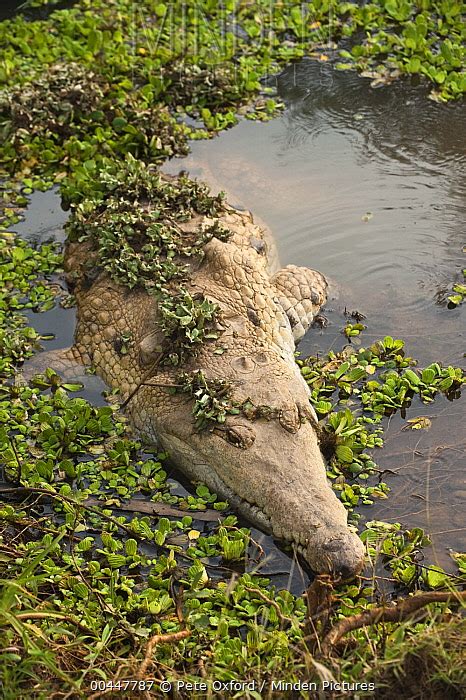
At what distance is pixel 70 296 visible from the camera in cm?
678

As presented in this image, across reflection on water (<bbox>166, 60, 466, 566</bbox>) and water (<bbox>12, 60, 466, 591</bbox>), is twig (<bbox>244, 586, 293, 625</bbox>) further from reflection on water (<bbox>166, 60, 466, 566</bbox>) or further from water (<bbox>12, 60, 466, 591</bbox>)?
reflection on water (<bbox>166, 60, 466, 566</bbox>)

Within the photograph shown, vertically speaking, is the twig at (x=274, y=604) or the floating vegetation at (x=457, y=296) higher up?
the floating vegetation at (x=457, y=296)

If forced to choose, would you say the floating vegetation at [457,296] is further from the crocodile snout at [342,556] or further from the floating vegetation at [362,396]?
the crocodile snout at [342,556]

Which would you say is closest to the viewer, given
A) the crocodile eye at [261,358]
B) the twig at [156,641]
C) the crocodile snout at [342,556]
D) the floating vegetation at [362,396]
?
the twig at [156,641]

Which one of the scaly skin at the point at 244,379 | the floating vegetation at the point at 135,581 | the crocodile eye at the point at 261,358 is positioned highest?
the crocodile eye at the point at 261,358

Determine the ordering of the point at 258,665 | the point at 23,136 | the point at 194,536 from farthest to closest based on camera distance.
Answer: the point at 23,136 → the point at 194,536 → the point at 258,665

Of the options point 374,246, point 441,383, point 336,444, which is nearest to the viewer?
point 336,444

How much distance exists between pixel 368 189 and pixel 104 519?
13.0ft

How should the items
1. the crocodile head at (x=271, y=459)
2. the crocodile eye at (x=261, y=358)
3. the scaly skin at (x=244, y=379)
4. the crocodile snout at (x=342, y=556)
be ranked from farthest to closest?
the crocodile eye at (x=261, y=358) < the scaly skin at (x=244, y=379) < the crocodile head at (x=271, y=459) < the crocodile snout at (x=342, y=556)

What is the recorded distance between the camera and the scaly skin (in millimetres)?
4754

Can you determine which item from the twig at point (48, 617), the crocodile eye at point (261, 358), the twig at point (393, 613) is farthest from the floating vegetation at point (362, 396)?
the twig at point (48, 617)

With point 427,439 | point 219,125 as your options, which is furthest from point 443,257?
point 219,125

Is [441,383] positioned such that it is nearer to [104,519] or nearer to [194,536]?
[194,536]

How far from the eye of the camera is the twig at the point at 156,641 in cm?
380
